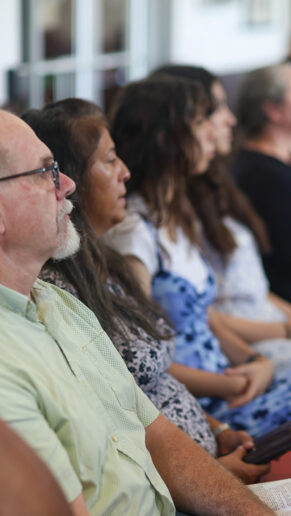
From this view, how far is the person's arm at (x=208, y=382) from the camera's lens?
1.93m

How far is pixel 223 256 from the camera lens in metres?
2.63

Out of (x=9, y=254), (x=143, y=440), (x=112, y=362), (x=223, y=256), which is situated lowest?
(x=223, y=256)

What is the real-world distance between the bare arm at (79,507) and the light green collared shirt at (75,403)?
0.02 metres

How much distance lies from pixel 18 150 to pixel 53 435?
18.6 inches

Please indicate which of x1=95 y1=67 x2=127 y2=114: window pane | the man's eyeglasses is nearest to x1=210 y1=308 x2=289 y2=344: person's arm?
the man's eyeglasses

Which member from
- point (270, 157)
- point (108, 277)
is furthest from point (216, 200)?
point (108, 277)

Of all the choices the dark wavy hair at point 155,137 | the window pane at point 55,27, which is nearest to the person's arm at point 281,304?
the dark wavy hair at point 155,137

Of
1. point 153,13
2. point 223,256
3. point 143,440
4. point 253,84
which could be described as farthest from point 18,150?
point 153,13

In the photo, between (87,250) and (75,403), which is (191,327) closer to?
(87,250)

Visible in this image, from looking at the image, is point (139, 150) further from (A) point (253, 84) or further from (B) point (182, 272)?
(A) point (253, 84)

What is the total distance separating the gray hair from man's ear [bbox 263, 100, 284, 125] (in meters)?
0.01

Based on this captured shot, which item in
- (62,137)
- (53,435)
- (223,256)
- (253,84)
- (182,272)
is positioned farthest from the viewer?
(253,84)

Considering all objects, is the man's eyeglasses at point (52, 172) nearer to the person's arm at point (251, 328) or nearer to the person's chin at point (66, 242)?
the person's chin at point (66, 242)

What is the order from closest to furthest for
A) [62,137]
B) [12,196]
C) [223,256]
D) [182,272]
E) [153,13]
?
[12,196], [62,137], [182,272], [223,256], [153,13]
